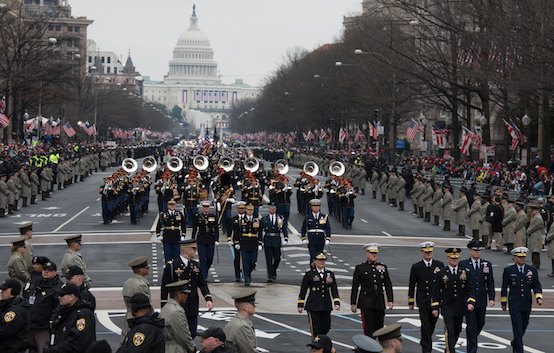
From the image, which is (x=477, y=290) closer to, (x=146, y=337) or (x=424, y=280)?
(x=424, y=280)

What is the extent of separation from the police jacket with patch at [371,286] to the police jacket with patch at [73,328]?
605cm

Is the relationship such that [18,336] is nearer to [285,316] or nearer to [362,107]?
[285,316]

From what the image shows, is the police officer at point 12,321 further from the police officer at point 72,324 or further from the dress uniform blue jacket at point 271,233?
the dress uniform blue jacket at point 271,233

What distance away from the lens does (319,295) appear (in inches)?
→ 747

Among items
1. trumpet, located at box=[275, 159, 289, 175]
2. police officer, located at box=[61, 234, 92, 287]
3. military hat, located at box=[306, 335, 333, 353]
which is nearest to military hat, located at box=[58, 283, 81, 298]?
military hat, located at box=[306, 335, 333, 353]

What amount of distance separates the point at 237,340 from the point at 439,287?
6140 millimetres

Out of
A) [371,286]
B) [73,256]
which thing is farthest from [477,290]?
[73,256]

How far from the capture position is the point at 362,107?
10181cm

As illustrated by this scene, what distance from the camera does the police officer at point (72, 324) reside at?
530 inches

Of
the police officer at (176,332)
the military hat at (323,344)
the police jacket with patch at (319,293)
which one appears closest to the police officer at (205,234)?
the police jacket with patch at (319,293)

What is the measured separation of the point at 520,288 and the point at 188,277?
4.74 m

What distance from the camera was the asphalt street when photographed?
72.9 feet

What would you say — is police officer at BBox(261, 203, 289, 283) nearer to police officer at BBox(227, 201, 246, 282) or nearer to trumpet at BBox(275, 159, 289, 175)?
police officer at BBox(227, 201, 246, 282)

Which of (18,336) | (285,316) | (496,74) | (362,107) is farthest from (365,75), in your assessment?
(18,336)
